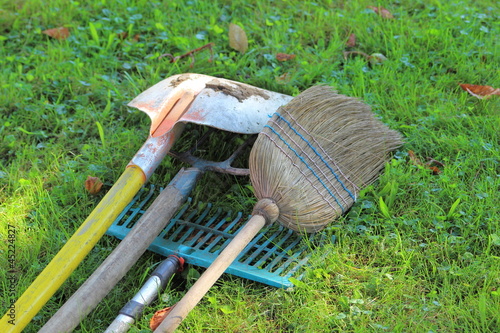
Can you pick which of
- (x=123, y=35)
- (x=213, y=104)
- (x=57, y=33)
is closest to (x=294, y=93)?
(x=213, y=104)

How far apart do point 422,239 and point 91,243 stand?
139 cm

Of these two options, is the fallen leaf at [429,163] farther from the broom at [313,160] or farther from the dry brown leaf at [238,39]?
the dry brown leaf at [238,39]

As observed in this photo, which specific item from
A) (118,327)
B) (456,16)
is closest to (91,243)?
(118,327)

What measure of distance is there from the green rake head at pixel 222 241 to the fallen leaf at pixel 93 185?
0.62 ft

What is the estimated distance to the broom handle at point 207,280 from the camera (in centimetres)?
209

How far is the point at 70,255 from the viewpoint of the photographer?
2.31 m

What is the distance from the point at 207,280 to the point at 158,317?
0.26 metres

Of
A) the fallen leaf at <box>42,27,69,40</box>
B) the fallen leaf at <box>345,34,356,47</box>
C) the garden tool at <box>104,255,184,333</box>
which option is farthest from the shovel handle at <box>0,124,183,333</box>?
the fallen leaf at <box>42,27,69,40</box>

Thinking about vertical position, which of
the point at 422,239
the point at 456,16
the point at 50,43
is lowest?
the point at 422,239

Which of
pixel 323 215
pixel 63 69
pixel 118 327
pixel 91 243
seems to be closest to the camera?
pixel 118 327

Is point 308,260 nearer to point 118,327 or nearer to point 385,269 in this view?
point 385,269

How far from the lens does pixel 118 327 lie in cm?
221

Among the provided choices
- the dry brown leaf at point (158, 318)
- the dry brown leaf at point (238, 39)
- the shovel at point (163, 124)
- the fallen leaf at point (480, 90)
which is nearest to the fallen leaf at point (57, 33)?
the dry brown leaf at point (238, 39)

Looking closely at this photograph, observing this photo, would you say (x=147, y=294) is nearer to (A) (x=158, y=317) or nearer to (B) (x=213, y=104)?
(A) (x=158, y=317)
